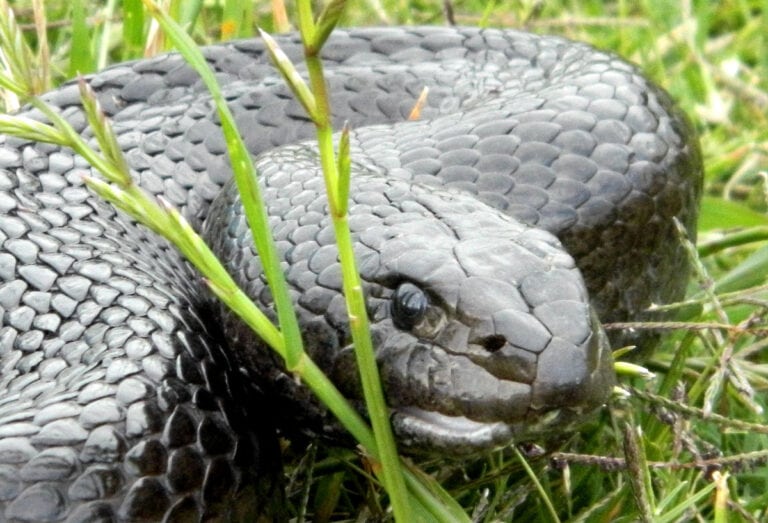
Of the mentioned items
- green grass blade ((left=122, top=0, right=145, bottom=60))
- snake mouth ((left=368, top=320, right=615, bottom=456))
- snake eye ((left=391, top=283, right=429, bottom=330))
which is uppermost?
snake eye ((left=391, top=283, right=429, bottom=330))

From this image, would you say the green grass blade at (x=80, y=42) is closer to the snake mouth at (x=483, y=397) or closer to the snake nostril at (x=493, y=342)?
the snake mouth at (x=483, y=397)

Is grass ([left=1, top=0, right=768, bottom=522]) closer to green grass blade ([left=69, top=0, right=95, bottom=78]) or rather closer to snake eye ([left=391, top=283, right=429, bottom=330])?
green grass blade ([left=69, top=0, right=95, bottom=78])

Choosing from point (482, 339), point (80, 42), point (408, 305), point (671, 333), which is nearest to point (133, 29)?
point (80, 42)

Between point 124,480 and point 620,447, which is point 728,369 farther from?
point 124,480

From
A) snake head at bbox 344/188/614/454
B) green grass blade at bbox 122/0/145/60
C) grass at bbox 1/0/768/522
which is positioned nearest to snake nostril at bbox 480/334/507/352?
snake head at bbox 344/188/614/454

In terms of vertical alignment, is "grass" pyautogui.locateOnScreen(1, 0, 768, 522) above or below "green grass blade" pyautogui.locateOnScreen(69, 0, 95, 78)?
below

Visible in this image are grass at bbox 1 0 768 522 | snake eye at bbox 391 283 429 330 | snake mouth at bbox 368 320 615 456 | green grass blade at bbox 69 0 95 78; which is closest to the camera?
snake mouth at bbox 368 320 615 456

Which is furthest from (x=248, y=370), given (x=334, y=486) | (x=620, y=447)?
(x=620, y=447)
